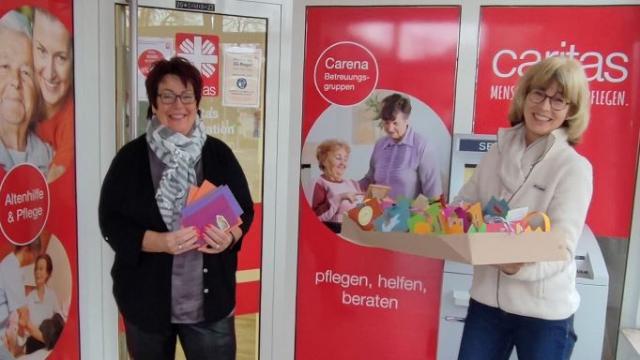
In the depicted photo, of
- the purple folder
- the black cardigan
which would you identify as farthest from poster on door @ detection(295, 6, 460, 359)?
the purple folder

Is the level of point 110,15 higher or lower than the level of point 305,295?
higher

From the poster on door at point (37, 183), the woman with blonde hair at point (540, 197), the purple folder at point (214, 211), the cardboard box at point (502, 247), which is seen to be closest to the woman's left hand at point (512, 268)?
the woman with blonde hair at point (540, 197)

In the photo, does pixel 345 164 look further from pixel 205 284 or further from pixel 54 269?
pixel 54 269

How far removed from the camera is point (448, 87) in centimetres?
277

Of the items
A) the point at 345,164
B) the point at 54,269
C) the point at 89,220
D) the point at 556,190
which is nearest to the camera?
the point at 556,190

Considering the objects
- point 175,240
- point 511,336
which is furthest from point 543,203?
point 175,240

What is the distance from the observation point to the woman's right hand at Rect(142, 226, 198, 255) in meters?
2.25

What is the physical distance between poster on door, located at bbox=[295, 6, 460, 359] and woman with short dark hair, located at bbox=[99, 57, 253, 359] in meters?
0.68

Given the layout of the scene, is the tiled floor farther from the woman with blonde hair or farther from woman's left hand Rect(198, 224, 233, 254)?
woman's left hand Rect(198, 224, 233, 254)

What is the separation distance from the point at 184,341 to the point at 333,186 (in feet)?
3.42

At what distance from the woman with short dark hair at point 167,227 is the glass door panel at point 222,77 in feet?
0.82

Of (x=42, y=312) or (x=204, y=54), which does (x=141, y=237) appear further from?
(x=204, y=54)

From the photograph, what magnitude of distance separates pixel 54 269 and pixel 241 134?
40.4 inches

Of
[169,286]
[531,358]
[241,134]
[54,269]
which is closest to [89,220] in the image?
[54,269]
